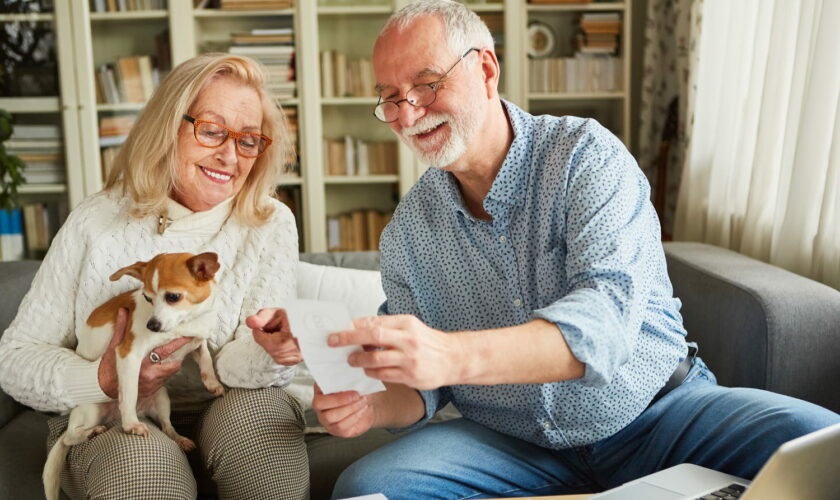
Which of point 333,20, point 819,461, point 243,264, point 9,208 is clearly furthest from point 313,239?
point 819,461

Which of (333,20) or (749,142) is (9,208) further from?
(749,142)

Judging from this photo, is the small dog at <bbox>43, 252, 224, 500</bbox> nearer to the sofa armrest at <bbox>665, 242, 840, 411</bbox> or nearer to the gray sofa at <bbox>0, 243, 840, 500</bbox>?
the gray sofa at <bbox>0, 243, 840, 500</bbox>

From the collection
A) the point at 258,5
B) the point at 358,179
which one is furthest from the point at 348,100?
the point at 258,5

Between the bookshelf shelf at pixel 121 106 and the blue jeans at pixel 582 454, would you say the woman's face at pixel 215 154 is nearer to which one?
the blue jeans at pixel 582 454

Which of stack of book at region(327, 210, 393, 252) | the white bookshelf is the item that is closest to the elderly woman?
the white bookshelf

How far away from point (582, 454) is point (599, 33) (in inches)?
116

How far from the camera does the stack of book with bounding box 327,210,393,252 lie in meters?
4.09

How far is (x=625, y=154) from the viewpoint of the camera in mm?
1350

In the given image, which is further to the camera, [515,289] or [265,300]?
[265,300]

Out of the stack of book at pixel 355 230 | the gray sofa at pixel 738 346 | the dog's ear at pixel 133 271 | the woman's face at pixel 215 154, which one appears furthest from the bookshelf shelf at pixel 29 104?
the dog's ear at pixel 133 271

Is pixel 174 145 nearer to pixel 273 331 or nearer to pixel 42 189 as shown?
pixel 273 331

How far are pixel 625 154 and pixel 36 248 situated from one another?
11.2 feet

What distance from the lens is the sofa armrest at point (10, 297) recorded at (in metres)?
1.85

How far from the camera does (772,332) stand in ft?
5.49
